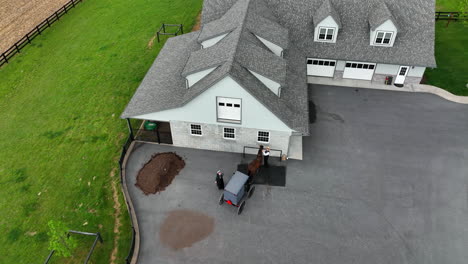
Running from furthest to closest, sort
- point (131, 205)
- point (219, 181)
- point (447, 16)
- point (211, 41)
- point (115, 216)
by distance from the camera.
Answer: point (447, 16)
point (211, 41)
point (219, 181)
point (131, 205)
point (115, 216)

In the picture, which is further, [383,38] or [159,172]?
[383,38]

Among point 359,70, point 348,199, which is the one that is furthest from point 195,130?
point 359,70

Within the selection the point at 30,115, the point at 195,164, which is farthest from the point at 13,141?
the point at 195,164

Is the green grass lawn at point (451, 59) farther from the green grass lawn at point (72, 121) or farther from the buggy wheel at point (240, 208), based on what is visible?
the green grass lawn at point (72, 121)

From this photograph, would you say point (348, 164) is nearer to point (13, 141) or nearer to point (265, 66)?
point (265, 66)

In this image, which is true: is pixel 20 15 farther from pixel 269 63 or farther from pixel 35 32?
pixel 269 63
